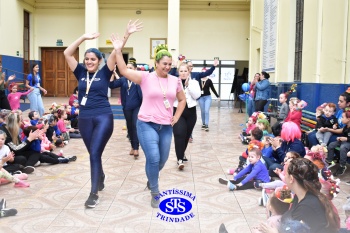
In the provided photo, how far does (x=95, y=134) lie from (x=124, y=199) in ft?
2.92

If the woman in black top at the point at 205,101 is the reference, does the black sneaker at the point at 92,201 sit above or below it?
below

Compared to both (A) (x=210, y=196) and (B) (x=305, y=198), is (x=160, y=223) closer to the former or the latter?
(A) (x=210, y=196)

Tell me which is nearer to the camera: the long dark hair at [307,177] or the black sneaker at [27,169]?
the long dark hair at [307,177]

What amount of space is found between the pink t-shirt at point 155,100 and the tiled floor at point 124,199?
3.28 feet

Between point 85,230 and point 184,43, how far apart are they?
17.9 m

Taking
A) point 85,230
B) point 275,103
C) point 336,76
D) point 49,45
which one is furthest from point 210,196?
point 49,45

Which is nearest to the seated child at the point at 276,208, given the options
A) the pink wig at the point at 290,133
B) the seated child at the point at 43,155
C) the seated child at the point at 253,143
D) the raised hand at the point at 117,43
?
the raised hand at the point at 117,43

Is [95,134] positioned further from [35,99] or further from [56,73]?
[56,73]

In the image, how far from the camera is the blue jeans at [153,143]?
4754 millimetres

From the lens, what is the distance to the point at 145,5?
20984 millimetres

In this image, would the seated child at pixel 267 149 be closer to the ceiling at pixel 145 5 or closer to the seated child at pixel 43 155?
the seated child at pixel 43 155

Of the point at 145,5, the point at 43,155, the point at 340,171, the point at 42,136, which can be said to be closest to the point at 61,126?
the point at 42,136

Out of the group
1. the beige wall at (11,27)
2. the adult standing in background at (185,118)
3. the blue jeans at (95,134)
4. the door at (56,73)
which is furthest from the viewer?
the door at (56,73)

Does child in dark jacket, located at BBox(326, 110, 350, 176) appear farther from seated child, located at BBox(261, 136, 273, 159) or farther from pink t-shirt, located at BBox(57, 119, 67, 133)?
pink t-shirt, located at BBox(57, 119, 67, 133)
